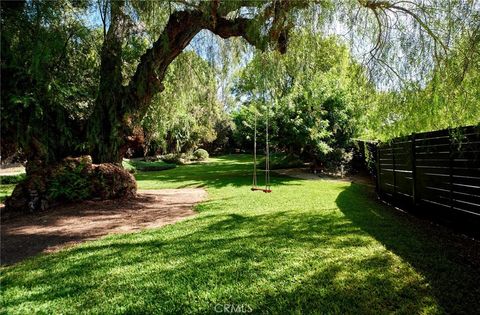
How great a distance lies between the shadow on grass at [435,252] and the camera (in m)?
2.70

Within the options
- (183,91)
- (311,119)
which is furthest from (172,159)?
(183,91)

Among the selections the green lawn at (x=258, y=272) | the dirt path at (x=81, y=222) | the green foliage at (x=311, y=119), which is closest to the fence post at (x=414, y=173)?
the green lawn at (x=258, y=272)

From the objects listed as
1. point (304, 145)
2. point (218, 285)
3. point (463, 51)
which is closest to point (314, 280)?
point (218, 285)

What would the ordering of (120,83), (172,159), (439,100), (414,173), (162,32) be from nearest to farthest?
(439,100) < (414,173) < (162,32) < (120,83) < (172,159)

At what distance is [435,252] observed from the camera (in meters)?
3.79

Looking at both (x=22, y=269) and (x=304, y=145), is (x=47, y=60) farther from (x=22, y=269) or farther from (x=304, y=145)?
(x=304, y=145)

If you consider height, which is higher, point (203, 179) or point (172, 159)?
point (172, 159)

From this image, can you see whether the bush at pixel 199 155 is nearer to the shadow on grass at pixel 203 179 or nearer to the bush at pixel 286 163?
the shadow on grass at pixel 203 179

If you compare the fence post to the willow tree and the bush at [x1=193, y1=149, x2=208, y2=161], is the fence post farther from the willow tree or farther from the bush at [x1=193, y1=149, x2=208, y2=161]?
the bush at [x1=193, y1=149, x2=208, y2=161]

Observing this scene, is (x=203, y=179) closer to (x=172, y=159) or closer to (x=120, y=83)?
(x=120, y=83)

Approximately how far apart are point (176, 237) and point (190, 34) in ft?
15.2

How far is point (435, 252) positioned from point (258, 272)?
2247 millimetres

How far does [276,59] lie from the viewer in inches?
271

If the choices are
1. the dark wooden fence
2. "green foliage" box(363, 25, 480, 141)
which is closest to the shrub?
the dark wooden fence
